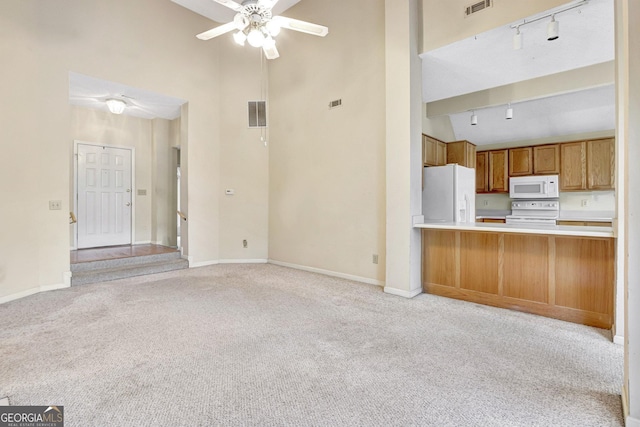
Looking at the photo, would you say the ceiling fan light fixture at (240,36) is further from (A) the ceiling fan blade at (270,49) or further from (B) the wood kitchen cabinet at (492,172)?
(B) the wood kitchen cabinet at (492,172)

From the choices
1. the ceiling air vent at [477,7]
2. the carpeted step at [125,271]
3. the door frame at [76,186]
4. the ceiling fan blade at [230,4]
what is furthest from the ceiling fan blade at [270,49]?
the door frame at [76,186]

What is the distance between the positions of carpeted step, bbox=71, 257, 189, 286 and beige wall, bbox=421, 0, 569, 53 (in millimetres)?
4970

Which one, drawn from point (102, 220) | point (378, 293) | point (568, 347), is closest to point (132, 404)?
point (378, 293)

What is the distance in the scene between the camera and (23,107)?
12.4 ft

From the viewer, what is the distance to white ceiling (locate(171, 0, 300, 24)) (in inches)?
206

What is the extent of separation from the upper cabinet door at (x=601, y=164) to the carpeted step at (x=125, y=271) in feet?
24.2

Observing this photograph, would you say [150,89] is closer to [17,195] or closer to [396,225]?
[17,195]

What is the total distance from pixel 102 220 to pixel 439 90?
22.0 feet

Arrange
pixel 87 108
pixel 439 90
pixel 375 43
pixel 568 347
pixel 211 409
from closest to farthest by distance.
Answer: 1. pixel 211 409
2. pixel 568 347
3. pixel 375 43
4. pixel 439 90
5. pixel 87 108

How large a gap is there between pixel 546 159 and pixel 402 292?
178 inches

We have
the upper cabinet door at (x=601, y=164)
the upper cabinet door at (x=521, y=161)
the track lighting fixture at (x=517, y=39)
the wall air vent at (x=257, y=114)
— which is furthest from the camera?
the upper cabinet door at (x=521, y=161)

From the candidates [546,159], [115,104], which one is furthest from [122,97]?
[546,159]

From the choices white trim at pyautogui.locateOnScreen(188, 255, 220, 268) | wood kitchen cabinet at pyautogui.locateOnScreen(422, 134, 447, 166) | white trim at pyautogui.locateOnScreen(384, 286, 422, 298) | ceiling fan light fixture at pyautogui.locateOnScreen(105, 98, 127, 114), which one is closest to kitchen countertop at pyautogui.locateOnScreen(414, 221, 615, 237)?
white trim at pyautogui.locateOnScreen(384, 286, 422, 298)

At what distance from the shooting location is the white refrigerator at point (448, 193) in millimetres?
4406
